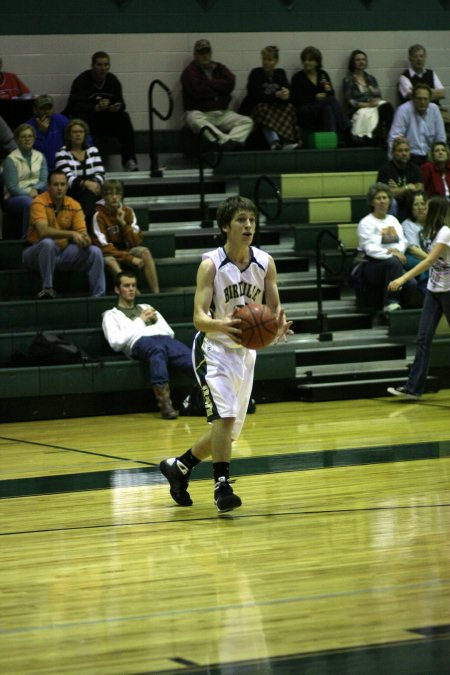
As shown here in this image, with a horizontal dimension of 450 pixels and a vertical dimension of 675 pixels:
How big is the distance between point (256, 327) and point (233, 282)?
403 millimetres

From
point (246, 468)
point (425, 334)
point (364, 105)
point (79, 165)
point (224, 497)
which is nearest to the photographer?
point (224, 497)

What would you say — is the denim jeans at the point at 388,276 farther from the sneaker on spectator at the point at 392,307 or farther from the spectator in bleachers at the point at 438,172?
the spectator in bleachers at the point at 438,172

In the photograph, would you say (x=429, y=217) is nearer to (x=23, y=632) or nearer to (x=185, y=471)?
(x=185, y=471)

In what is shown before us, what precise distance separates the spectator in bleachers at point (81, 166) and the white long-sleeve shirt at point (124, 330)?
1.63 m

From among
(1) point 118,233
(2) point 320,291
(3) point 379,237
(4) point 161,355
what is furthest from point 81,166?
(3) point 379,237

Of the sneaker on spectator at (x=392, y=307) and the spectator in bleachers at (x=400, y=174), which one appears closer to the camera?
the sneaker on spectator at (x=392, y=307)

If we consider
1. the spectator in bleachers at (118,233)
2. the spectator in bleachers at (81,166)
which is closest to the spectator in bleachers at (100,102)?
the spectator in bleachers at (81,166)

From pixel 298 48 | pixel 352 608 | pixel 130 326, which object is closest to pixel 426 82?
pixel 298 48

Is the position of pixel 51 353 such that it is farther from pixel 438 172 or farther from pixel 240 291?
pixel 438 172

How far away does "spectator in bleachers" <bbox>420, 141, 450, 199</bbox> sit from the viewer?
1227 cm

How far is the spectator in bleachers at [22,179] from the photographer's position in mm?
10805

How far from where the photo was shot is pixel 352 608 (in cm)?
386

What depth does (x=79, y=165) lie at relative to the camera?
11172 millimetres

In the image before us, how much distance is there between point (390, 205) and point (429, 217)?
8.73 feet
